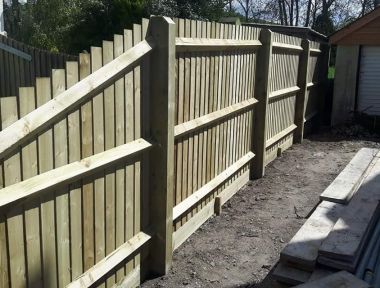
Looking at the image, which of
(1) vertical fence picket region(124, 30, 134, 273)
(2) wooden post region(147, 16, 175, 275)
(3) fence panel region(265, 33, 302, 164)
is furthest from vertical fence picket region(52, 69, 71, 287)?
(3) fence panel region(265, 33, 302, 164)

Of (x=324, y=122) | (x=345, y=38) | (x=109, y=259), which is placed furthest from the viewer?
(x=324, y=122)

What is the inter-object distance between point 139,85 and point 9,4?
23.6 m

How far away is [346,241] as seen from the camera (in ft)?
12.5

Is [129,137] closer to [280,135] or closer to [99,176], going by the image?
[99,176]

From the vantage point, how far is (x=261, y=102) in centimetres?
739

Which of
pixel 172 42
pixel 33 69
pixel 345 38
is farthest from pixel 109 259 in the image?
pixel 345 38

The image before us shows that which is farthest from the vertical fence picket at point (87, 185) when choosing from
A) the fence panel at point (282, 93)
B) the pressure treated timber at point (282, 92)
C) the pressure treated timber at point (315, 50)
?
the pressure treated timber at point (315, 50)

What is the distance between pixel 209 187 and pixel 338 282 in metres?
2.45

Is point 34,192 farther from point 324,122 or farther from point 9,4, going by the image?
point 9,4

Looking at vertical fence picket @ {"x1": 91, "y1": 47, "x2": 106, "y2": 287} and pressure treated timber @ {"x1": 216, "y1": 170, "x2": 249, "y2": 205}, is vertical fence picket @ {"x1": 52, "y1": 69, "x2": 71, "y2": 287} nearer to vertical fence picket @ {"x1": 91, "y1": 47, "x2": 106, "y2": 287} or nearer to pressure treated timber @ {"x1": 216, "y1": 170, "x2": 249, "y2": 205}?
vertical fence picket @ {"x1": 91, "y1": 47, "x2": 106, "y2": 287}

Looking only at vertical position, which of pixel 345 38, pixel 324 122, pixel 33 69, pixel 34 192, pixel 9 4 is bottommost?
pixel 324 122

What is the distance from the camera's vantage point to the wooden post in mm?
3891

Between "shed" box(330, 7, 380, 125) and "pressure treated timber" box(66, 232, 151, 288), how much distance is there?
10.3 m

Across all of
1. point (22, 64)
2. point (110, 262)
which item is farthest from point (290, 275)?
point (22, 64)
